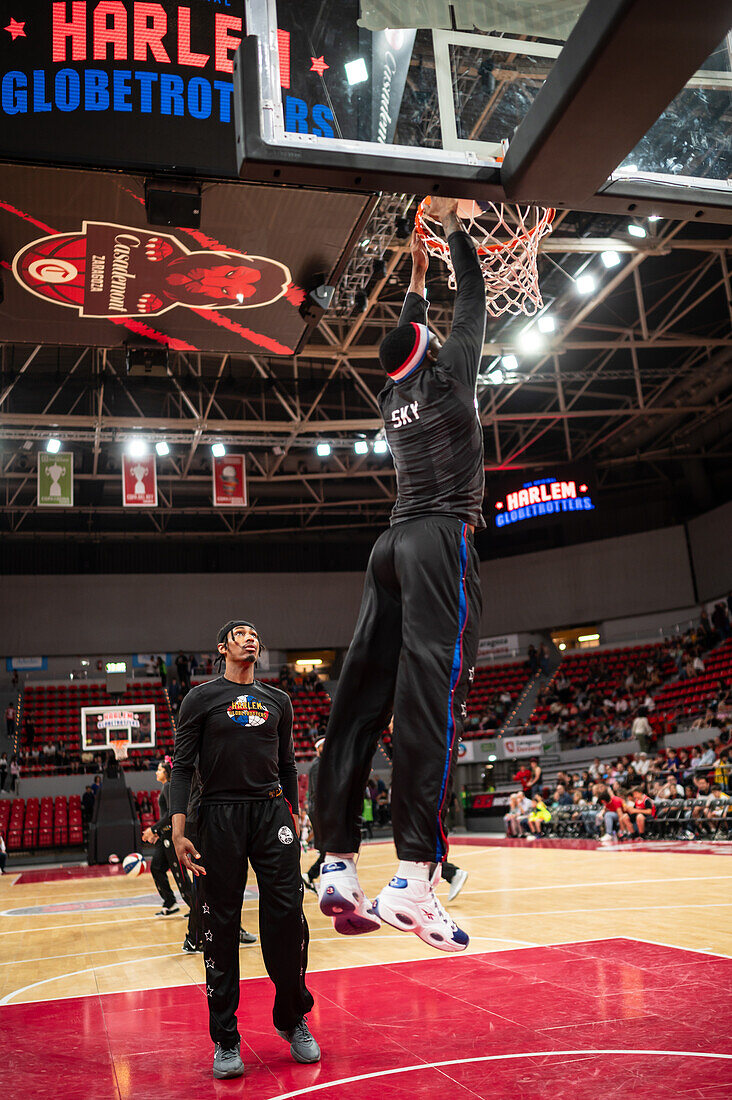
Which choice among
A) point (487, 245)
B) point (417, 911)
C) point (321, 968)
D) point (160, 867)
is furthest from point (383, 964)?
point (487, 245)

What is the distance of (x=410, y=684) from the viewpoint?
2508 mm

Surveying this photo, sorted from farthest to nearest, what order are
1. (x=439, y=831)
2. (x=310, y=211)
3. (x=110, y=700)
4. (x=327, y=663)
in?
(x=327, y=663)
(x=110, y=700)
(x=310, y=211)
(x=439, y=831)

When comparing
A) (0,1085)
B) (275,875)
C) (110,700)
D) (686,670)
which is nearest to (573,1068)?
(275,875)

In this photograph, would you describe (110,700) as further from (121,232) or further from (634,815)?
(121,232)

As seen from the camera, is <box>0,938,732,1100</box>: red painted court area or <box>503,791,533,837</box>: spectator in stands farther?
<box>503,791,533,837</box>: spectator in stands

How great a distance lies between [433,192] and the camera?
3014 mm

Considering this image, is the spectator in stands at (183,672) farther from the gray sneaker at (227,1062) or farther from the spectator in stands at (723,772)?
the gray sneaker at (227,1062)

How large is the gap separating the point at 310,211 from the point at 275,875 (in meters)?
4.52

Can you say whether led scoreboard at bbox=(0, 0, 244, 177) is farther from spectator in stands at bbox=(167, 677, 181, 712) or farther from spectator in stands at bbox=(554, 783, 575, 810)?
spectator in stands at bbox=(167, 677, 181, 712)

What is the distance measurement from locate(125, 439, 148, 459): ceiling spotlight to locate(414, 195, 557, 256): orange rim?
16.4 metres

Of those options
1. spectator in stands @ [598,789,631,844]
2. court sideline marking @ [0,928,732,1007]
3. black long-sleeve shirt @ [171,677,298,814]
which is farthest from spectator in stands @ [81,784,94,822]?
black long-sleeve shirt @ [171,677,298,814]

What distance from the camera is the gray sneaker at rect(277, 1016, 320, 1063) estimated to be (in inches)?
167

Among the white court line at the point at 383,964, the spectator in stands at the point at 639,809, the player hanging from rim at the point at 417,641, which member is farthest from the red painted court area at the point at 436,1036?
the spectator in stands at the point at 639,809

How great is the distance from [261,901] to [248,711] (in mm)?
977
